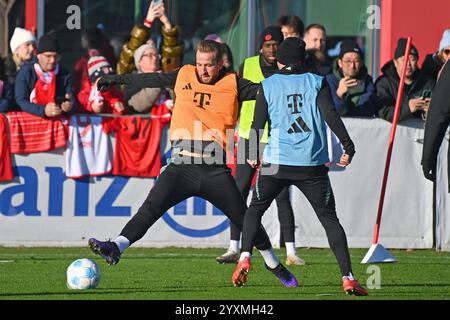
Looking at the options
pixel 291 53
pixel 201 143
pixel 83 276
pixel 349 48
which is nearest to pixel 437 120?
pixel 291 53

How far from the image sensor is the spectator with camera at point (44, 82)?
14516 mm

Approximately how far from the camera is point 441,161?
14.8 m

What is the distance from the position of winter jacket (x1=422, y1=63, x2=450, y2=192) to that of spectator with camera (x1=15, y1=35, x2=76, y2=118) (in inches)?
257

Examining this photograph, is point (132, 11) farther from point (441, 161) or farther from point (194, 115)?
point (194, 115)

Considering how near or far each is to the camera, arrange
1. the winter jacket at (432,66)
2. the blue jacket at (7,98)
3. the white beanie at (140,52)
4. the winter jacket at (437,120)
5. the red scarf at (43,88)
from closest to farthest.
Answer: the winter jacket at (437,120) → the blue jacket at (7,98) → the red scarf at (43,88) → the white beanie at (140,52) → the winter jacket at (432,66)

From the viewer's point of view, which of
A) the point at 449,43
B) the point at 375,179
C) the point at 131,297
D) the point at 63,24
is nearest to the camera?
the point at 131,297

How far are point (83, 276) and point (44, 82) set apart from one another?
5162 mm

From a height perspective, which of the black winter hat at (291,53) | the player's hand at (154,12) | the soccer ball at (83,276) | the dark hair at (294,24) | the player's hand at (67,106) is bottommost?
the soccer ball at (83,276)

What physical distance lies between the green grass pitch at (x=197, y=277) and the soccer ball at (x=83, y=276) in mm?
84

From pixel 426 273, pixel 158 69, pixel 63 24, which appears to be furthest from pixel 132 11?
pixel 426 273

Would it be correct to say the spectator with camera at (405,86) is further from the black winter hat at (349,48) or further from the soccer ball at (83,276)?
the soccer ball at (83,276)

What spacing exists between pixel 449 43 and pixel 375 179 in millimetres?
1974

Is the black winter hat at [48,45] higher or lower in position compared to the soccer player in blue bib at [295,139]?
higher

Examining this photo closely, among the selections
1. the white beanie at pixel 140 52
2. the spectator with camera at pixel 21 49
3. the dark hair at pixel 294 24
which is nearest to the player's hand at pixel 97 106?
the white beanie at pixel 140 52
